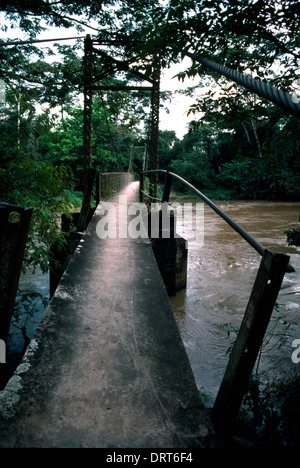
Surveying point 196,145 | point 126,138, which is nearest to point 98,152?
point 126,138

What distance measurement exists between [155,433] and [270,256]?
0.69m

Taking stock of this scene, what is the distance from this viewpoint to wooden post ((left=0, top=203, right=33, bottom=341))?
0.76 m

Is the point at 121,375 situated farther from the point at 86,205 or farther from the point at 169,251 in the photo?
the point at 169,251

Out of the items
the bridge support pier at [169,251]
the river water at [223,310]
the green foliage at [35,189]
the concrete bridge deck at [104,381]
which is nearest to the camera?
the concrete bridge deck at [104,381]

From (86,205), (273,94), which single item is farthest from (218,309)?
(273,94)

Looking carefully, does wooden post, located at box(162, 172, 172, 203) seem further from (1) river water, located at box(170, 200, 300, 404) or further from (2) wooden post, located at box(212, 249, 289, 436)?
(2) wooden post, located at box(212, 249, 289, 436)

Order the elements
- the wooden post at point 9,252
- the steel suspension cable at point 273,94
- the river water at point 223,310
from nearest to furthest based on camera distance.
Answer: the steel suspension cable at point 273,94 → the wooden post at point 9,252 → the river water at point 223,310

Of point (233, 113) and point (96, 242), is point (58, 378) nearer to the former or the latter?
point (96, 242)

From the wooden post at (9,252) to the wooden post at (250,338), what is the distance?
0.71m

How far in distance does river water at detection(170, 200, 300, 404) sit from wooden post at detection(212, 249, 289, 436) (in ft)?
0.67

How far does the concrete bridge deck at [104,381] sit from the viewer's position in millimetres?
866

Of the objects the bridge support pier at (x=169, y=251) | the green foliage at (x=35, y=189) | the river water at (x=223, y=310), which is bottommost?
the river water at (x=223, y=310)

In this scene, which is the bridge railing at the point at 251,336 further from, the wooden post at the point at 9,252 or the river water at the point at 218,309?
the river water at the point at 218,309

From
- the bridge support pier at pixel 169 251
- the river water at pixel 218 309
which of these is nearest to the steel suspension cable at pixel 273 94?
the river water at pixel 218 309
